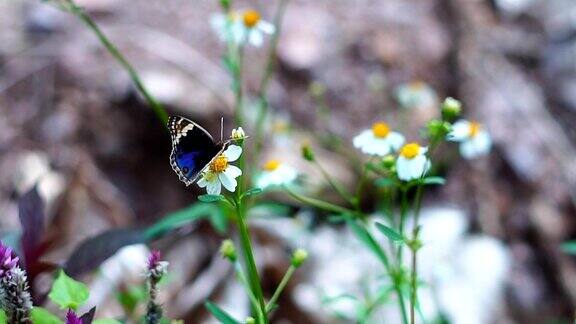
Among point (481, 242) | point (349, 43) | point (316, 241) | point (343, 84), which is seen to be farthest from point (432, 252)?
point (349, 43)

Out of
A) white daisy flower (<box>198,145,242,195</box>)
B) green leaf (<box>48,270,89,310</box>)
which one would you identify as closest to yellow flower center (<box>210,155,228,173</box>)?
white daisy flower (<box>198,145,242,195</box>)

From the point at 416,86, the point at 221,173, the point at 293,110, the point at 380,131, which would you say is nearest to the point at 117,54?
the point at 380,131

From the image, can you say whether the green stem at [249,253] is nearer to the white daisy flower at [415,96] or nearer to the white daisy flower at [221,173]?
the white daisy flower at [221,173]

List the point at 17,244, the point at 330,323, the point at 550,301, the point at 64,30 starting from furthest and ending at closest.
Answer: the point at 64,30 → the point at 550,301 → the point at 330,323 → the point at 17,244

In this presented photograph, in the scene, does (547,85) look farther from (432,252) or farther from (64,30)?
(64,30)

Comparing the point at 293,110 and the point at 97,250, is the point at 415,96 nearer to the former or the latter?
the point at 293,110

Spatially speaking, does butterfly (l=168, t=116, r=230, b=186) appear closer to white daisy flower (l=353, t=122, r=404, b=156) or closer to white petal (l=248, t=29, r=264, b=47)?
white daisy flower (l=353, t=122, r=404, b=156)
